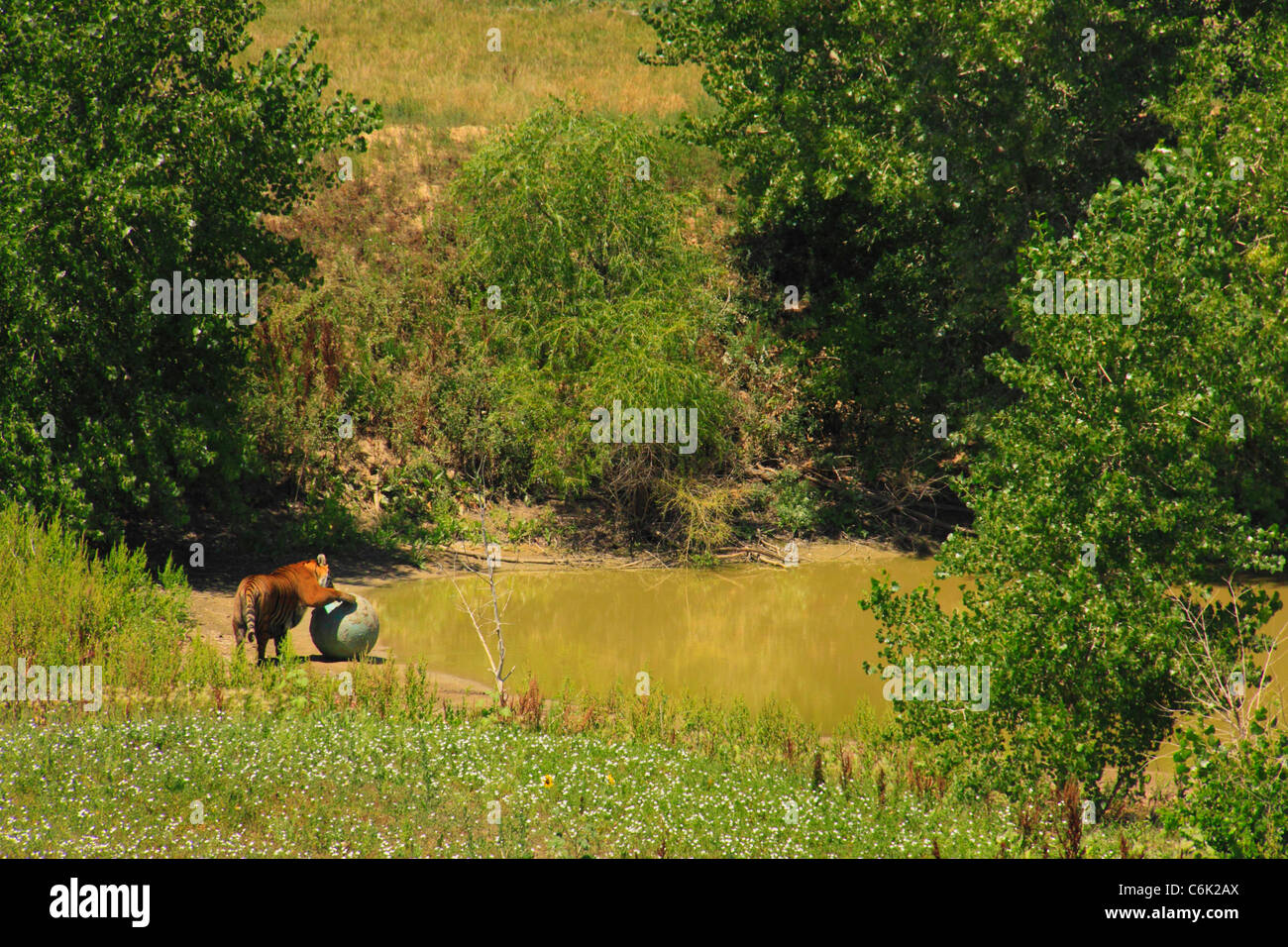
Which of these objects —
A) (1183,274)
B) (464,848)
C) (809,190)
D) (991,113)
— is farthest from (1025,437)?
(809,190)

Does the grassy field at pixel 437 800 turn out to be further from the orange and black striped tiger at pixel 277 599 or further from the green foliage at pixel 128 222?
the green foliage at pixel 128 222

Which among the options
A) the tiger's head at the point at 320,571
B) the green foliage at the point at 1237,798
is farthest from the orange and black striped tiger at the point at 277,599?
the green foliage at the point at 1237,798

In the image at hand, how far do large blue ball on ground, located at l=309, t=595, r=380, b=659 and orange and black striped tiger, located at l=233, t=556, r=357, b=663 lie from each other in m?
0.11

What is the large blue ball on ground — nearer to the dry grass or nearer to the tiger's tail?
the tiger's tail

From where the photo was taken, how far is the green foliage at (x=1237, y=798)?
22.7ft

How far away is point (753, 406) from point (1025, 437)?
→ 11.7 metres

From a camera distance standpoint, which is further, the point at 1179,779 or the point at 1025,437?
the point at 1025,437

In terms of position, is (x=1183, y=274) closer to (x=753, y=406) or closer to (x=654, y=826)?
(x=654, y=826)

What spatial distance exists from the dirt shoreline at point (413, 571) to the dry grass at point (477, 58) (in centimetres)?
1115

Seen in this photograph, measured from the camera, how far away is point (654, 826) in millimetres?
8070

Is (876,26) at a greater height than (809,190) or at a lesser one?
greater

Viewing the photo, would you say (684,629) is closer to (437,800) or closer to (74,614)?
(74,614)

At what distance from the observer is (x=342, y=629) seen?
40.8 ft

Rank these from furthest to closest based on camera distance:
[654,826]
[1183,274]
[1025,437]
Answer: [1025,437]
[1183,274]
[654,826]
